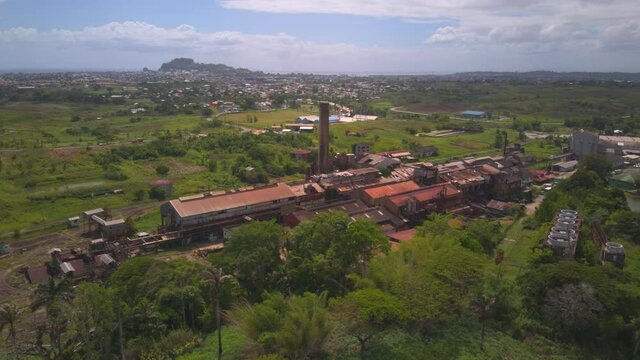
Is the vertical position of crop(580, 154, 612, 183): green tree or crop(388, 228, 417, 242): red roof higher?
crop(580, 154, 612, 183): green tree

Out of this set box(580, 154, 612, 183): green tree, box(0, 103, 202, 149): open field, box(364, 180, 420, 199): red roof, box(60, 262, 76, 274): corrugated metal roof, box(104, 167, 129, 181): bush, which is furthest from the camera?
box(0, 103, 202, 149): open field

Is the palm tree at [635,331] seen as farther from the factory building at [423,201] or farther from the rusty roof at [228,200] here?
the rusty roof at [228,200]

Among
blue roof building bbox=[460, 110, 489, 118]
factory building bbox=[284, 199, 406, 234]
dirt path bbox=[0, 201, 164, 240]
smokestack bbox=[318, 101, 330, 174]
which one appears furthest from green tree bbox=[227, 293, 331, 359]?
blue roof building bbox=[460, 110, 489, 118]

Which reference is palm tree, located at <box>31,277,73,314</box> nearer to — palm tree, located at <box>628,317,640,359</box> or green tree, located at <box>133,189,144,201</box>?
palm tree, located at <box>628,317,640,359</box>

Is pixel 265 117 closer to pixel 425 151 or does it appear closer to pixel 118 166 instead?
pixel 425 151

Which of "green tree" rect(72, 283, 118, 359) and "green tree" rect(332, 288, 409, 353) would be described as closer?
"green tree" rect(72, 283, 118, 359)

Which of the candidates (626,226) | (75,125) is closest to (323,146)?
(626,226)
